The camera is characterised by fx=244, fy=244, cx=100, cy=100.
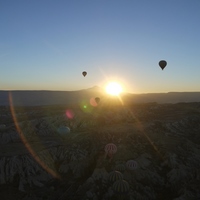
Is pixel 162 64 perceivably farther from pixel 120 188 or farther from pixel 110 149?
pixel 120 188

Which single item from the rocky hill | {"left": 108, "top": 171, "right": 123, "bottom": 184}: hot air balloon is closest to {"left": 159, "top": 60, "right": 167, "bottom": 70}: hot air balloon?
the rocky hill

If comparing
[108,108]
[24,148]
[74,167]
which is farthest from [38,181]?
[108,108]

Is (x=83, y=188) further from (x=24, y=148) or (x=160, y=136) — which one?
(x=160, y=136)

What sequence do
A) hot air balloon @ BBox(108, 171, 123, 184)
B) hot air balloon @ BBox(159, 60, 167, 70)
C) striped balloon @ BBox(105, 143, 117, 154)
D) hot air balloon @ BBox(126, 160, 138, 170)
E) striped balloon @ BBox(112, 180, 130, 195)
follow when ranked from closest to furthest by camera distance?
striped balloon @ BBox(112, 180, 130, 195) → hot air balloon @ BBox(108, 171, 123, 184) → hot air balloon @ BBox(126, 160, 138, 170) → striped balloon @ BBox(105, 143, 117, 154) → hot air balloon @ BBox(159, 60, 167, 70)

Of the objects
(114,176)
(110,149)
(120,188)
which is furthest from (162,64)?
(120,188)

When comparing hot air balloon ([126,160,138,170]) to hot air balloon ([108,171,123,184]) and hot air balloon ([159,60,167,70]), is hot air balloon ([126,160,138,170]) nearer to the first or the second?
hot air balloon ([108,171,123,184])

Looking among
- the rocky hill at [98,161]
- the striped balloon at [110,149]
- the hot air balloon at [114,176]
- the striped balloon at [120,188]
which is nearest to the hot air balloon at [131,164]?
the rocky hill at [98,161]

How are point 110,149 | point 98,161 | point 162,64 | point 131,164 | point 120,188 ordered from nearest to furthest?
1. point 120,188
2. point 131,164
3. point 98,161
4. point 110,149
5. point 162,64

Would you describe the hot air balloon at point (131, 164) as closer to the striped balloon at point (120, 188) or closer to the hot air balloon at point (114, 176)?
the hot air balloon at point (114, 176)
